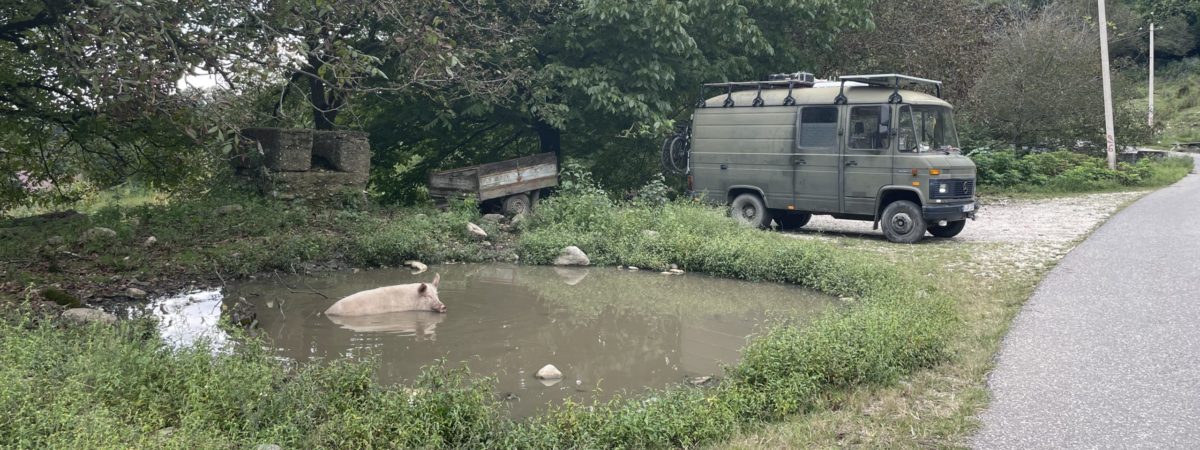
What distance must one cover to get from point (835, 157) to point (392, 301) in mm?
7648

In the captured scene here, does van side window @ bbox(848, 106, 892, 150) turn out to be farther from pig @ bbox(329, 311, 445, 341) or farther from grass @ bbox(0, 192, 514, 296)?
pig @ bbox(329, 311, 445, 341)

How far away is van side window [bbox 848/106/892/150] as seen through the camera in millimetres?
13452

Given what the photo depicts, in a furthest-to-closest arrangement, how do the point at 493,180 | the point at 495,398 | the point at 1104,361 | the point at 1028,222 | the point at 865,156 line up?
the point at 1028,222
the point at 493,180
the point at 865,156
the point at 1104,361
the point at 495,398

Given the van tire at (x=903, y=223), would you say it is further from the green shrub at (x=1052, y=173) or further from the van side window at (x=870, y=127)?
the green shrub at (x=1052, y=173)

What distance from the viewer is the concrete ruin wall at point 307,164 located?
1393 cm

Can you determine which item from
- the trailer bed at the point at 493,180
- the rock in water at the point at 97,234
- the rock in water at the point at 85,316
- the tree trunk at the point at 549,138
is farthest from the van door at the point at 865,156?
the rock in water at the point at 85,316

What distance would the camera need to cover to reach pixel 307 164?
14.2 metres

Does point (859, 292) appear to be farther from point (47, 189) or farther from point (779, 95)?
point (47, 189)

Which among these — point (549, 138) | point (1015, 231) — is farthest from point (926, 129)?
point (549, 138)

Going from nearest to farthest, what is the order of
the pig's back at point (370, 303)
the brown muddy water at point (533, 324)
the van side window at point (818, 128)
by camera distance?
the brown muddy water at point (533, 324) → the pig's back at point (370, 303) → the van side window at point (818, 128)

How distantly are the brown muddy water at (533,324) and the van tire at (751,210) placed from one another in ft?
13.8

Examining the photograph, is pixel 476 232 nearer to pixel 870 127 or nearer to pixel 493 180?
pixel 493 180

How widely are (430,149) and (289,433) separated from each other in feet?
49.1

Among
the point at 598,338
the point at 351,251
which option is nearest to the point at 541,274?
the point at 351,251
